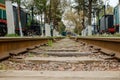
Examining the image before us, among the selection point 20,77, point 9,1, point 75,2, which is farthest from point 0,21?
point 75,2

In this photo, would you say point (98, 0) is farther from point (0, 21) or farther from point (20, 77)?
point (20, 77)

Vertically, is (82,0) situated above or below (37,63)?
above

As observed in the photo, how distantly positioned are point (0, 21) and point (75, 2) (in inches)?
904

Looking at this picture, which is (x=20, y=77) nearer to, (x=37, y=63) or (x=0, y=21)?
(x=37, y=63)

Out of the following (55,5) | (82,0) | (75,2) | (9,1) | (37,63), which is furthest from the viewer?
(55,5)

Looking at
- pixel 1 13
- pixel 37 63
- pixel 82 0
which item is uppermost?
pixel 82 0

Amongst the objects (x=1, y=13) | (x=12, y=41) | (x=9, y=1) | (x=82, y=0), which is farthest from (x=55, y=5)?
(x=12, y=41)

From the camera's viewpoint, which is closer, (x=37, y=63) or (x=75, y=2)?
(x=37, y=63)

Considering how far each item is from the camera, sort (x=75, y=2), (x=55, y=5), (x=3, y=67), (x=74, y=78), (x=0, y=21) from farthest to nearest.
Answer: (x=55, y=5), (x=75, y=2), (x=0, y=21), (x=3, y=67), (x=74, y=78)

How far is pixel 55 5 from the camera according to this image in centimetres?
4269

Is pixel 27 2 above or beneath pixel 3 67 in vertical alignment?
above

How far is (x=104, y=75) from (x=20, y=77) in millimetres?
1031

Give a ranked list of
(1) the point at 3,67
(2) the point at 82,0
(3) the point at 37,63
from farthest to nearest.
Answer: (2) the point at 82,0, (3) the point at 37,63, (1) the point at 3,67

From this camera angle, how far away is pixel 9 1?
13766 mm
